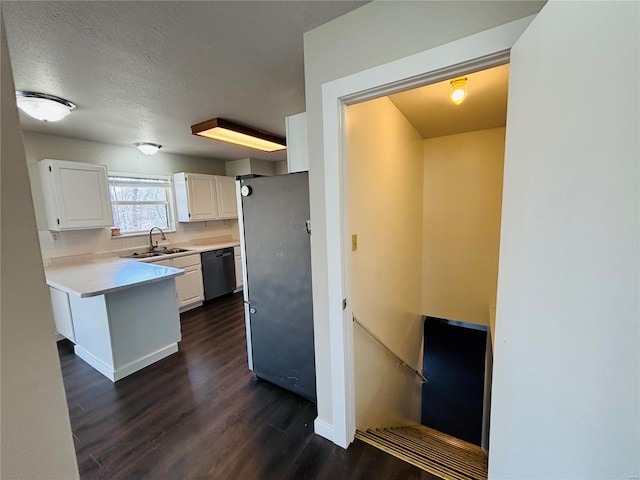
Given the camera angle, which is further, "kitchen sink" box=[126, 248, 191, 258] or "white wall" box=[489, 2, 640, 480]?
"kitchen sink" box=[126, 248, 191, 258]

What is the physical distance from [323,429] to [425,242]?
2.81 meters

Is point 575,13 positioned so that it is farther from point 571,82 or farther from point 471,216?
point 471,216

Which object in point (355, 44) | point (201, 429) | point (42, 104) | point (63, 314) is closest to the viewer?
point (355, 44)

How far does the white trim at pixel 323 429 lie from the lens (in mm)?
1692

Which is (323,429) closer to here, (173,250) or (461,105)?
(461,105)

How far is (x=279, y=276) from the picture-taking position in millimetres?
2049

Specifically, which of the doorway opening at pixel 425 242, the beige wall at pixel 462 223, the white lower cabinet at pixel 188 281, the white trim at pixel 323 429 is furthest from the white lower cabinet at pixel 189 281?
the beige wall at pixel 462 223

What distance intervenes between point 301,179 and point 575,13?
4.58ft

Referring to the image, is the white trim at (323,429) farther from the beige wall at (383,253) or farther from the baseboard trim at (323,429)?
the beige wall at (383,253)

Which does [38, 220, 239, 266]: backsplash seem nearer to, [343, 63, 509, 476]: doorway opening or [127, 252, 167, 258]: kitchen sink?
[127, 252, 167, 258]: kitchen sink

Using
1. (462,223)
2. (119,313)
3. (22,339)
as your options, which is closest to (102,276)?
(119,313)

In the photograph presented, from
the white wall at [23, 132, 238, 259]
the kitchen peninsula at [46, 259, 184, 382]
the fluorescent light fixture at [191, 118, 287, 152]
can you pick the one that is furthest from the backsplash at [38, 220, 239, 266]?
the fluorescent light fixture at [191, 118, 287, 152]

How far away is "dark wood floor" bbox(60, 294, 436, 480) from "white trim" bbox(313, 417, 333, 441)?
3 cm

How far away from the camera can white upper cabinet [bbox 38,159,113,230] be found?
292 centimetres
